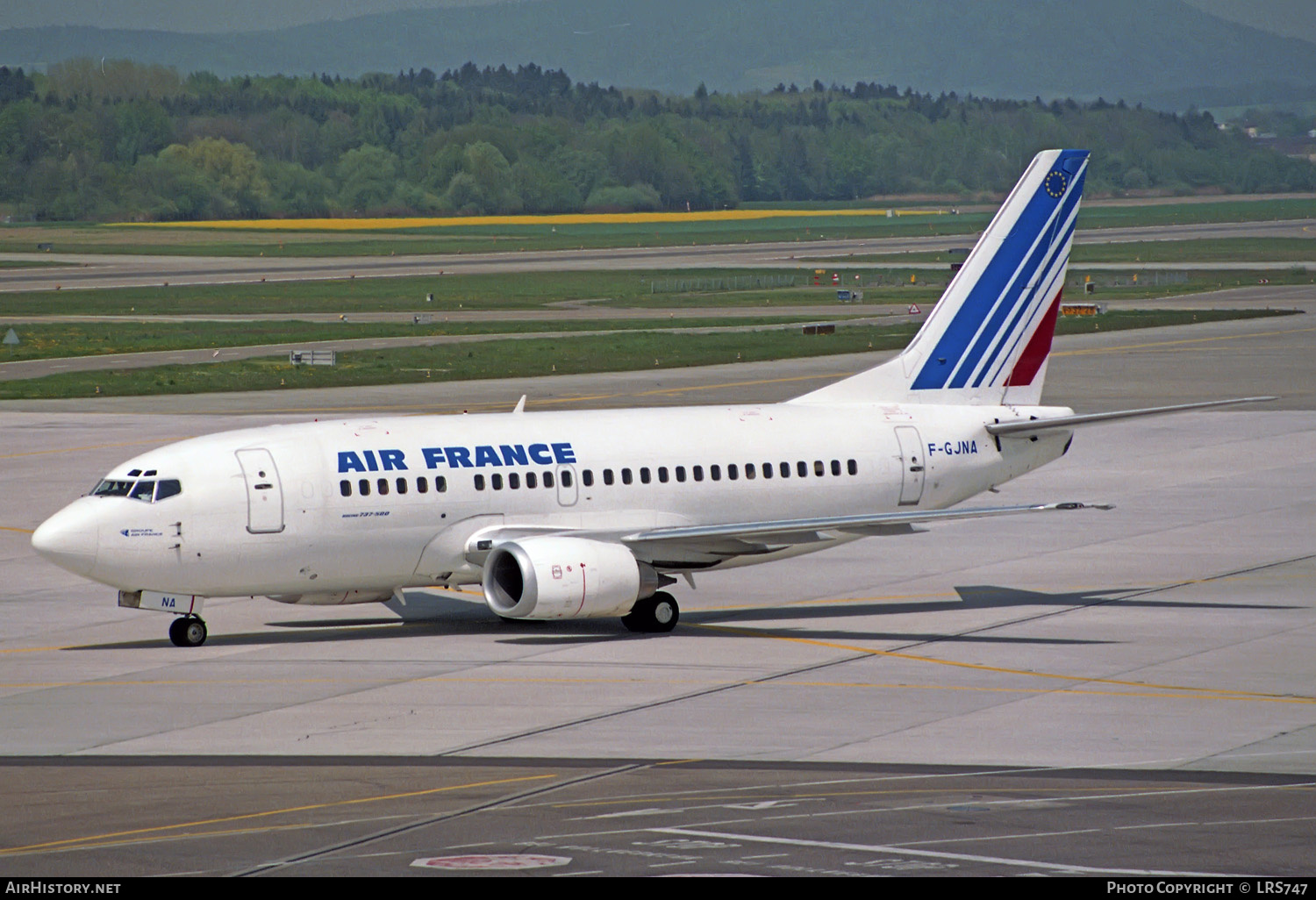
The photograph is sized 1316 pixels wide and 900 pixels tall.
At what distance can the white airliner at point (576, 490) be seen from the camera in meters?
35.1

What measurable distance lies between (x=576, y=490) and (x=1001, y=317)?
35.5ft

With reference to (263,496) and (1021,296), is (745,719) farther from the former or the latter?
(1021,296)

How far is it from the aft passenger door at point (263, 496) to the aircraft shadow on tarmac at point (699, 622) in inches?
98.3

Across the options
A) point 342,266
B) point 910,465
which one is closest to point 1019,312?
point 910,465

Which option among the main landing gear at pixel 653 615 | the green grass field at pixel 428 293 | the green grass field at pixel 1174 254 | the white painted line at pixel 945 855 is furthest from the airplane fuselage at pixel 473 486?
the green grass field at pixel 1174 254

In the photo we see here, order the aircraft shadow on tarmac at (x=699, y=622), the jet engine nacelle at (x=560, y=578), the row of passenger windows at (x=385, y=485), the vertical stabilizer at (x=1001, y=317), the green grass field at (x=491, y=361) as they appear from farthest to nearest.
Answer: the green grass field at (x=491, y=361) → the vertical stabilizer at (x=1001, y=317) → the aircraft shadow on tarmac at (x=699, y=622) → the row of passenger windows at (x=385, y=485) → the jet engine nacelle at (x=560, y=578)

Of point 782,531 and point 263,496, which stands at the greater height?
point 263,496

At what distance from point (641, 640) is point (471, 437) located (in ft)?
16.3

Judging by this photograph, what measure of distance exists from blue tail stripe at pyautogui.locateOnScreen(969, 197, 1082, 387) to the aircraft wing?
5.69 m

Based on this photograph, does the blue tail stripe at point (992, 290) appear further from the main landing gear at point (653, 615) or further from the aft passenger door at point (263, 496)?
the aft passenger door at point (263, 496)

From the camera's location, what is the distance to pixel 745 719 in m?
29.1

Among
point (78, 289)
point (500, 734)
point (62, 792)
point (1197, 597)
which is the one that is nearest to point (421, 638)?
point (500, 734)

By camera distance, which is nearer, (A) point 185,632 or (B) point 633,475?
(A) point 185,632

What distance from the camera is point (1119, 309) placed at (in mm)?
121375
